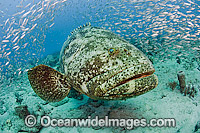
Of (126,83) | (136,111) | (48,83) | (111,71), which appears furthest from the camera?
(136,111)

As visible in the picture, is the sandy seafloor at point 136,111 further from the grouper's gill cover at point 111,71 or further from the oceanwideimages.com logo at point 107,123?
the grouper's gill cover at point 111,71

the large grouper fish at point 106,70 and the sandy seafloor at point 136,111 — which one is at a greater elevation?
the large grouper fish at point 106,70

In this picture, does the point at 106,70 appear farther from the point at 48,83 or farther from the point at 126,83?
the point at 48,83

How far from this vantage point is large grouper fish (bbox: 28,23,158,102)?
227cm

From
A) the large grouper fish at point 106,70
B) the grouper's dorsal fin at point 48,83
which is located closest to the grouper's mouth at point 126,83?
the large grouper fish at point 106,70

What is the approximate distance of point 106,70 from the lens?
95.4 inches

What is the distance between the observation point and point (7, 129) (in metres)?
3.84

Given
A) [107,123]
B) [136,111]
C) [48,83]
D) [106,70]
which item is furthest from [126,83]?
[48,83]

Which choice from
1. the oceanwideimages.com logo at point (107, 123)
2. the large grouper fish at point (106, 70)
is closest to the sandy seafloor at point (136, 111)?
the oceanwideimages.com logo at point (107, 123)

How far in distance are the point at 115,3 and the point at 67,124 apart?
390 inches

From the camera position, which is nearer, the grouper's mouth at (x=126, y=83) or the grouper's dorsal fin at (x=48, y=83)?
the grouper's mouth at (x=126, y=83)

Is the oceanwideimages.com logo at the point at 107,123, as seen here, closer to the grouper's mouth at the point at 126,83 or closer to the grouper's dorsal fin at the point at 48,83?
the grouper's dorsal fin at the point at 48,83

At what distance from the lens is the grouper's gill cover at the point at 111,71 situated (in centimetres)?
226

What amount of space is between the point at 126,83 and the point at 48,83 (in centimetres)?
230
